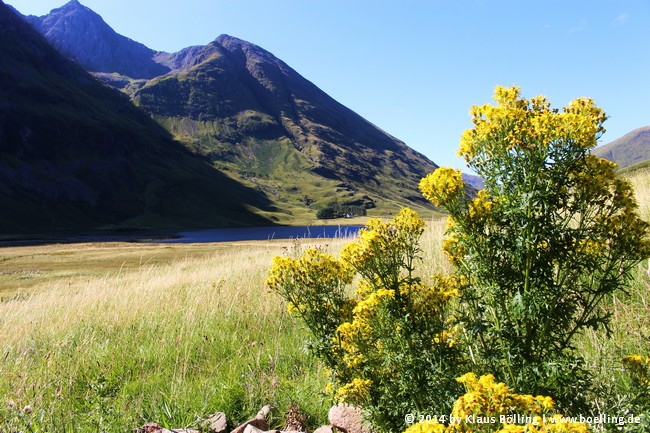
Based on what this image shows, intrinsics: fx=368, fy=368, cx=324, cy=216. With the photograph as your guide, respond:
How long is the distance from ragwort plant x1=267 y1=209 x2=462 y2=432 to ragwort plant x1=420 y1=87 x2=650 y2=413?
12.1 inches

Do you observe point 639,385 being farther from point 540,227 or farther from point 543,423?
point 543,423

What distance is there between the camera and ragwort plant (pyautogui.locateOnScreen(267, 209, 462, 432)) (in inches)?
127

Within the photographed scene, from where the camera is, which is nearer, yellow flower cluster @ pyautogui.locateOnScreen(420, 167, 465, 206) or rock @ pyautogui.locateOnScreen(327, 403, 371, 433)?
yellow flower cluster @ pyautogui.locateOnScreen(420, 167, 465, 206)

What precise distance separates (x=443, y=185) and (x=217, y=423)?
3812mm

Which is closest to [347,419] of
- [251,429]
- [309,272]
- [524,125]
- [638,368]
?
[251,429]

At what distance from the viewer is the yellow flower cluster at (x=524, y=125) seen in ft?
9.72

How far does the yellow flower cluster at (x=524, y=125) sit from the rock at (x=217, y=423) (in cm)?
408

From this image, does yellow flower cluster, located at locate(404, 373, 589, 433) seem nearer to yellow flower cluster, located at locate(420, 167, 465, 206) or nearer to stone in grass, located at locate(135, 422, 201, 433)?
yellow flower cluster, located at locate(420, 167, 465, 206)

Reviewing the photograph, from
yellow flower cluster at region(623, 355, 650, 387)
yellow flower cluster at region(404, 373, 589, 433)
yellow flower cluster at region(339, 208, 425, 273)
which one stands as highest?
yellow flower cluster at region(339, 208, 425, 273)

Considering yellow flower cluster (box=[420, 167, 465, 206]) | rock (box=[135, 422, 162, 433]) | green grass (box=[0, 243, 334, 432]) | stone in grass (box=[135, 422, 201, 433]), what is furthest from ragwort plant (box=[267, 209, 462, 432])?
rock (box=[135, 422, 162, 433])

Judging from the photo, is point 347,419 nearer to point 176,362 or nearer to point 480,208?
point 480,208

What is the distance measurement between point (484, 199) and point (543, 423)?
2.12m

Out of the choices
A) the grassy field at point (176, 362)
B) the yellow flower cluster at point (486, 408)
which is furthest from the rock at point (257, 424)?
the yellow flower cluster at point (486, 408)

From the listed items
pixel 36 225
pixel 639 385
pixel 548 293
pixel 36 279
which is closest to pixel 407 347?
pixel 548 293
